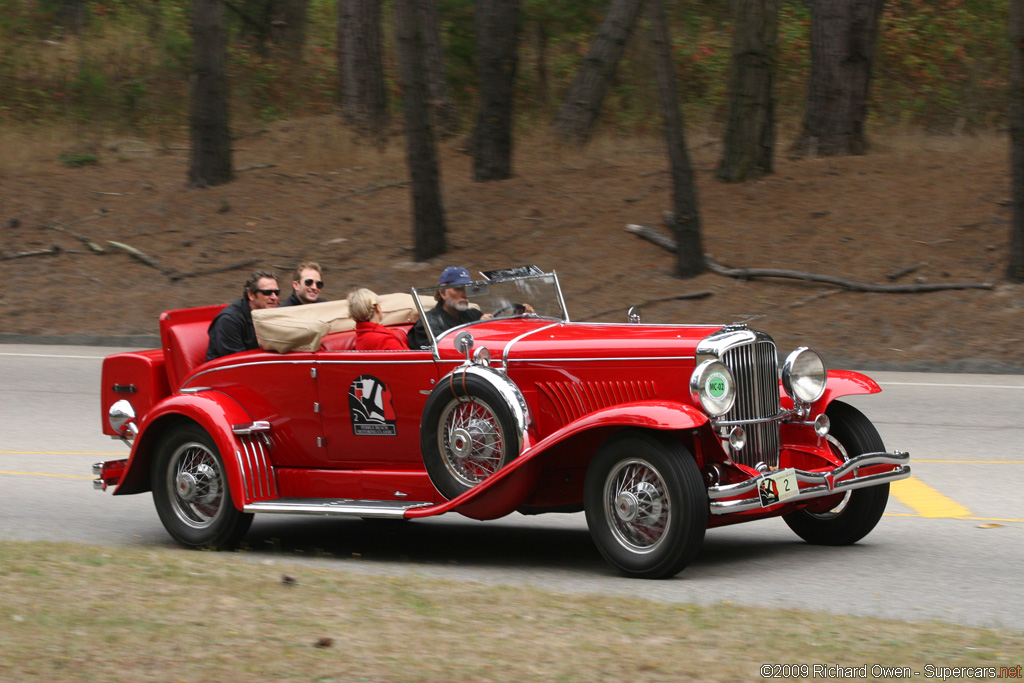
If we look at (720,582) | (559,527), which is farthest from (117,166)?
(720,582)

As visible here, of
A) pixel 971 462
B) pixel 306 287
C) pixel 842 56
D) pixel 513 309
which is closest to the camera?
pixel 513 309

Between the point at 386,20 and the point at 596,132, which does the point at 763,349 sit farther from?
the point at 386,20

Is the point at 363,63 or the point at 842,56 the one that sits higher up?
the point at 363,63

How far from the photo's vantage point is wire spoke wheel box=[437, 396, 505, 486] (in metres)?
6.58

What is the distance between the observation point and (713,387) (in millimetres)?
6059

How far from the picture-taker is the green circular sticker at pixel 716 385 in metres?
6.04

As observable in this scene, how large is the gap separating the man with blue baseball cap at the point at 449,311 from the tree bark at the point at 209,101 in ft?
53.7

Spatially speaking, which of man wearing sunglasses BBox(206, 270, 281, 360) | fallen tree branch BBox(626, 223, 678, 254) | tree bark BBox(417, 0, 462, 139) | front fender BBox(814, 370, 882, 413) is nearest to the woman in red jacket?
Answer: man wearing sunglasses BBox(206, 270, 281, 360)

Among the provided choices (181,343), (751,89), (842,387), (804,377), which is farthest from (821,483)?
(751,89)

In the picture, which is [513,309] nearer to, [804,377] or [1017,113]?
[804,377]

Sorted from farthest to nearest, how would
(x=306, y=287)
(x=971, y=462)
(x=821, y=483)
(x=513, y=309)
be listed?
(x=971, y=462), (x=306, y=287), (x=513, y=309), (x=821, y=483)

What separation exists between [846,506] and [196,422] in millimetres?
3845

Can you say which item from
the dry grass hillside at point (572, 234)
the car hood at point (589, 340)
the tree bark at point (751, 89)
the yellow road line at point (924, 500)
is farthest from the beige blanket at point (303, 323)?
the tree bark at point (751, 89)

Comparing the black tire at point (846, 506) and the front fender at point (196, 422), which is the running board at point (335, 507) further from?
the black tire at point (846, 506)
